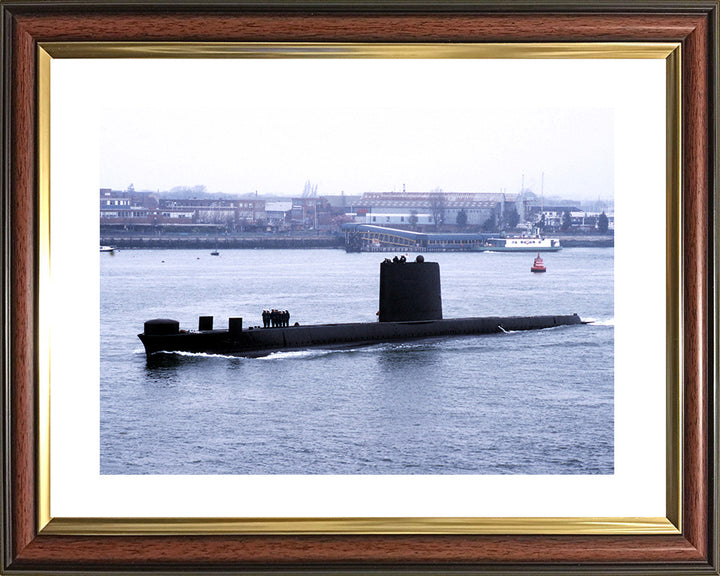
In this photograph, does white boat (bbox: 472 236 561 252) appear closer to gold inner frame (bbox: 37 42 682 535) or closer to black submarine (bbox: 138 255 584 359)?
black submarine (bbox: 138 255 584 359)

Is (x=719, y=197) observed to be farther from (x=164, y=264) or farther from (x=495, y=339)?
(x=164, y=264)

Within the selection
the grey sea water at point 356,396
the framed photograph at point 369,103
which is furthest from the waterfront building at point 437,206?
the framed photograph at point 369,103

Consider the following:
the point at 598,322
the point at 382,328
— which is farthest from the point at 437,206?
the point at 598,322

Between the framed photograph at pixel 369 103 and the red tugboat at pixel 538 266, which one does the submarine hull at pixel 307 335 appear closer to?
the red tugboat at pixel 538 266

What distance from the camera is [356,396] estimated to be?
37.7ft

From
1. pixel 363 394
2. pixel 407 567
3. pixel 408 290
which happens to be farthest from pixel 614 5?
pixel 363 394

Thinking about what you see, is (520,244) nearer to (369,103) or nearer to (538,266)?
(538,266)

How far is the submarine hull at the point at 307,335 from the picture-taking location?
1029cm

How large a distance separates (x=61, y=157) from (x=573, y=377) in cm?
1273

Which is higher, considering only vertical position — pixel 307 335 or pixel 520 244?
pixel 520 244

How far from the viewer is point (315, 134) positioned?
50.1 ft

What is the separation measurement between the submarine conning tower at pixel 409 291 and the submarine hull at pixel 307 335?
0.35ft

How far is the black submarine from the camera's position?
9.64 m

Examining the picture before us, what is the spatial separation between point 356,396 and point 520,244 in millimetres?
6939
